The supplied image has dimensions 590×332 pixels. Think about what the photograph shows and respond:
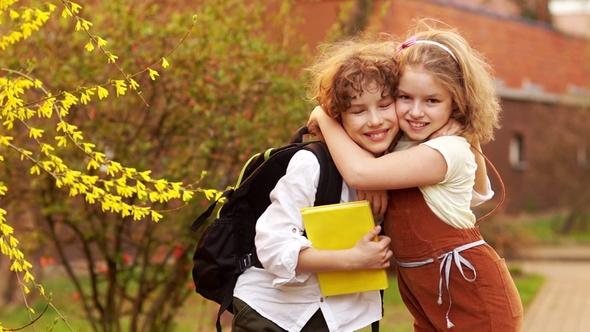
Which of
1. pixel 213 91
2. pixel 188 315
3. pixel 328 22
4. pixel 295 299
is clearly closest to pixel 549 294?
pixel 188 315

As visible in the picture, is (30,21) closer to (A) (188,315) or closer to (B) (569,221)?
(A) (188,315)

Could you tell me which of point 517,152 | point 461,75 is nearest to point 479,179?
point 461,75

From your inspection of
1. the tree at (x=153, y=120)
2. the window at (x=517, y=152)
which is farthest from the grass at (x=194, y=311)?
the window at (x=517, y=152)

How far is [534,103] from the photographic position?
23.7m

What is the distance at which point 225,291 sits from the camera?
2920 mm

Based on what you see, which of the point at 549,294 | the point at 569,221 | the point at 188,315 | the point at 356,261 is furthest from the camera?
the point at 569,221

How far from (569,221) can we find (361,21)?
14149 mm

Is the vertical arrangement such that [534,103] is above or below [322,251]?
above

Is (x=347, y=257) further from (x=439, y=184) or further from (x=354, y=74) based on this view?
(x=354, y=74)

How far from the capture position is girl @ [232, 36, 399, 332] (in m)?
2.71

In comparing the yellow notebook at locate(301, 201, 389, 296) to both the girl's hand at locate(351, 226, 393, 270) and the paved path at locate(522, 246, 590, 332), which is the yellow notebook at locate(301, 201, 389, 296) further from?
the paved path at locate(522, 246, 590, 332)

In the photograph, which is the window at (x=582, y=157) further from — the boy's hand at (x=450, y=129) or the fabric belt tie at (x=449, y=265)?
the fabric belt tie at (x=449, y=265)

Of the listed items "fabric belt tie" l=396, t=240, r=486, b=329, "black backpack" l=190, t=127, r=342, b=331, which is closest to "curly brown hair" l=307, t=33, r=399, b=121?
"black backpack" l=190, t=127, r=342, b=331

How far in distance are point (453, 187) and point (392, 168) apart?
233 millimetres
